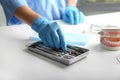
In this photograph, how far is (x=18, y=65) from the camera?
75 centimetres

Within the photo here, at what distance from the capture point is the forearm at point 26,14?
0.99 m

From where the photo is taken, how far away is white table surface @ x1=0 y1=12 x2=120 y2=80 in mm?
677

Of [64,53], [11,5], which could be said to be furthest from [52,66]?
[11,5]

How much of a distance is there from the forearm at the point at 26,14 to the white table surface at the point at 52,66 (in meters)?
0.13

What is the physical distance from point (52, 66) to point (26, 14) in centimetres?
39

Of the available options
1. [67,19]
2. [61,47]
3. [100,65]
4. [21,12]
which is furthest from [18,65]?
[67,19]

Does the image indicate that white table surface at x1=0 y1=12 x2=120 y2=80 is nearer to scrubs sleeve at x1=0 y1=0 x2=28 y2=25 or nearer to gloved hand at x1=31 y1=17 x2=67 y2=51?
gloved hand at x1=31 y1=17 x2=67 y2=51

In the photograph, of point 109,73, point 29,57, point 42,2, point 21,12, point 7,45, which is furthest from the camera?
point 42,2

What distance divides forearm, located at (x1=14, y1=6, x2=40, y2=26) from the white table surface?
129 millimetres

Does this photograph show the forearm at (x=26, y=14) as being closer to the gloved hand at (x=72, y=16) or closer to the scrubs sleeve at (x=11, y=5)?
Answer: the scrubs sleeve at (x=11, y=5)

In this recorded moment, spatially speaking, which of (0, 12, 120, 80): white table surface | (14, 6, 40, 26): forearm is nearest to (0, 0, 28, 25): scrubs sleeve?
(14, 6, 40, 26): forearm

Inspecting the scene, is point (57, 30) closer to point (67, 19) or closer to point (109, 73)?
point (109, 73)

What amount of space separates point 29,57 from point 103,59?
26cm

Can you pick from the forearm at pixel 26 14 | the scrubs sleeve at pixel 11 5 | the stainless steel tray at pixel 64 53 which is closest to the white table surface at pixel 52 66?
the stainless steel tray at pixel 64 53
